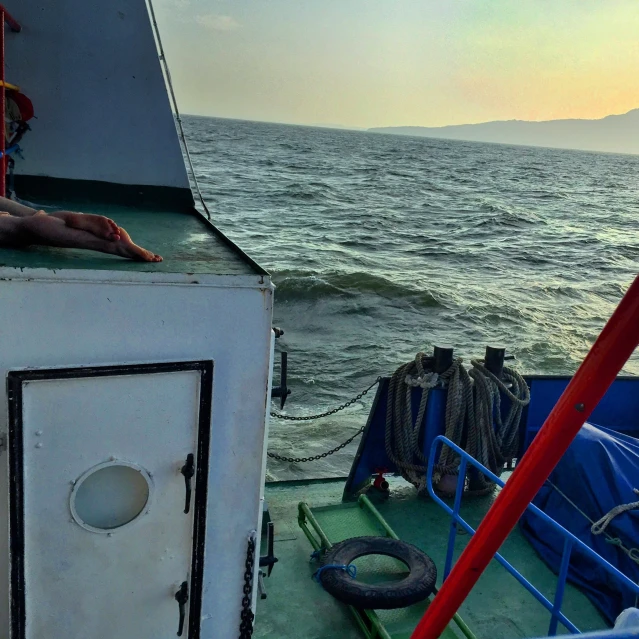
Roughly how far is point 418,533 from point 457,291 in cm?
1474

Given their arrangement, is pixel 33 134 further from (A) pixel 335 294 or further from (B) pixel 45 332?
(A) pixel 335 294

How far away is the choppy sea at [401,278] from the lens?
12891 millimetres

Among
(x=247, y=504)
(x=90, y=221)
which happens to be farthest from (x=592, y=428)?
(x=90, y=221)

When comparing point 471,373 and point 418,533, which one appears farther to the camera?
point 471,373

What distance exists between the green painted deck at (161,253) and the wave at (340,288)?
12.6 meters

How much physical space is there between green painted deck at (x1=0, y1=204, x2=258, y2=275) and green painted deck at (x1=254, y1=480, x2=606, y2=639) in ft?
7.80

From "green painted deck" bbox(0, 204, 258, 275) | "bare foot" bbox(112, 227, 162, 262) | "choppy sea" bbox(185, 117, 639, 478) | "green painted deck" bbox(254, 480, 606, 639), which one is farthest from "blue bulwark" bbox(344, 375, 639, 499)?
"choppy sea" bbox(185, 117, 639, 478)

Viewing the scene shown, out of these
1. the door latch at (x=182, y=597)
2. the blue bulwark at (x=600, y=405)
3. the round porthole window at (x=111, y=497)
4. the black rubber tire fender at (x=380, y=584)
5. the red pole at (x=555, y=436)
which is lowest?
the black rubber tire fender at (x=380, y=584)

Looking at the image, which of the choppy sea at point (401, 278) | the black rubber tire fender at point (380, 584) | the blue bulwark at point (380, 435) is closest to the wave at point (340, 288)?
the choppy sea at point (401, 278)

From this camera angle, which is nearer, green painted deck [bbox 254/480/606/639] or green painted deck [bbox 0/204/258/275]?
green painted deck [bbox 0/204/258/275]

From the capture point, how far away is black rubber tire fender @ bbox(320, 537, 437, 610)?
12.8 feet

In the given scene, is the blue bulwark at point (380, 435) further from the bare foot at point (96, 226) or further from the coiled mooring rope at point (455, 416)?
the bare foot at point (96, 226)

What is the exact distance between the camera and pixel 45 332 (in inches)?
85.1

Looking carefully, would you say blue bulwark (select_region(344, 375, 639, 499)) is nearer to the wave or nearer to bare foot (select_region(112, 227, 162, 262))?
bare foot (select_region(112, 227, 162, 262))
